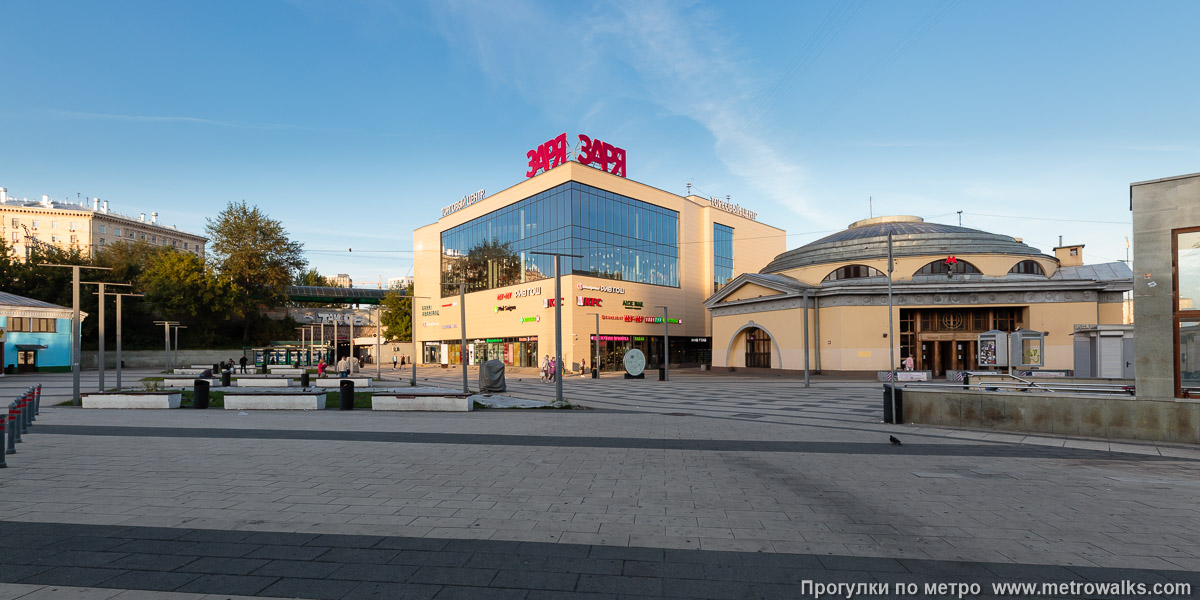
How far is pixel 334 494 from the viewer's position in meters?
7.86

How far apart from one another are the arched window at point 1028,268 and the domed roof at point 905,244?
0.71m

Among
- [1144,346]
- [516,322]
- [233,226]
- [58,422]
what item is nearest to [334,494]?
[58,422]

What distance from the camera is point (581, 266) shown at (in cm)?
5150

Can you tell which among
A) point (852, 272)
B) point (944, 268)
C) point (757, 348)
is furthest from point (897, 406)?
point (944, 268)

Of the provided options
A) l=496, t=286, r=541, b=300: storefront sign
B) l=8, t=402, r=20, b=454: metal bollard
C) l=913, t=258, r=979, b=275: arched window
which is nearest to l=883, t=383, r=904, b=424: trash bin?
l=8, t=402, r=20, b=454: metal bollard

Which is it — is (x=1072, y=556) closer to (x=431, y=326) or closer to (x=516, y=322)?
(x=516, y=322)

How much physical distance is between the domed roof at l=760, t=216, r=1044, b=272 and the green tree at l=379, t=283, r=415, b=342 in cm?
4891

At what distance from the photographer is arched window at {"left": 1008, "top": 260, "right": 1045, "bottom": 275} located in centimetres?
4528

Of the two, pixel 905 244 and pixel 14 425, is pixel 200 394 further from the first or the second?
pixel 905 244

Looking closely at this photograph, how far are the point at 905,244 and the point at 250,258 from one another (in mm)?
69508

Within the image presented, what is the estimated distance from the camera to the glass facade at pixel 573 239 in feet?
170

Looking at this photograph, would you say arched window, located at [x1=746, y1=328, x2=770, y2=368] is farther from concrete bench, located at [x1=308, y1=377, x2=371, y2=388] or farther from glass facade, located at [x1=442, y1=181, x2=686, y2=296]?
concrete bench, located at [x1=308, y1=377, x2=371, y2=388]

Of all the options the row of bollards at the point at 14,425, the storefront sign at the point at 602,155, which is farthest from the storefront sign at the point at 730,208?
the row of bollards at the point at 14,425

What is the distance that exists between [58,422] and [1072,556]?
2245 centimetres
